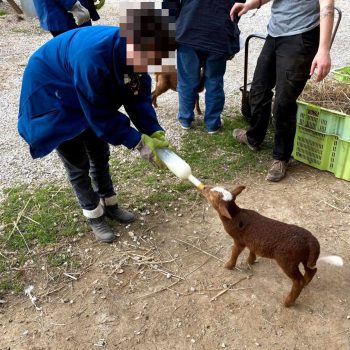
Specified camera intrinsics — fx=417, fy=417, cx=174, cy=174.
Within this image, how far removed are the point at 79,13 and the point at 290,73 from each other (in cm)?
223

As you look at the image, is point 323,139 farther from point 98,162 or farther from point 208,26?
point 98,162

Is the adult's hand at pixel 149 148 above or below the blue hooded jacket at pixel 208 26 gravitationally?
below

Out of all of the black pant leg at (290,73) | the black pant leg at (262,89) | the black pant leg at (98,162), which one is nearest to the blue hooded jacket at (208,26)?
the black pant leg at (262,89)

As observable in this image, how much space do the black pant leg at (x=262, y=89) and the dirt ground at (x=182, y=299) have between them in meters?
1.09

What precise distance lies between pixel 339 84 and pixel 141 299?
2.93 meters

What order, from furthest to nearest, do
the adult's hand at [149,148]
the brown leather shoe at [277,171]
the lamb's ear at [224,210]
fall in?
1. the brown leather shoe at [277,171]
2. the adult's hand at [149,148]
3. the lamb's ear at [224,210]

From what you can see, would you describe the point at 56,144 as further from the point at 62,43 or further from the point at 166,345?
the point at 166,345

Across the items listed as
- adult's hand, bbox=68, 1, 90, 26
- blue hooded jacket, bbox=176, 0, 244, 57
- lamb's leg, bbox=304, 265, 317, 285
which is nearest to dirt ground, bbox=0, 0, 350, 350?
lamb's leg, bbox=304, 265, 317, 285

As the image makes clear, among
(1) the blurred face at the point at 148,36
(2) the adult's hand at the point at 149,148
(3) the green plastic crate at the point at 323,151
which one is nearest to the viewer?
(1) the blurred face at the point at 148,36

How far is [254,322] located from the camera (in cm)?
262

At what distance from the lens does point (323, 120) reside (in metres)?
3.88

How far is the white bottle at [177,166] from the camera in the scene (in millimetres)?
2539

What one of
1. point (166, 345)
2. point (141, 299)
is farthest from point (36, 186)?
point (166, 345)

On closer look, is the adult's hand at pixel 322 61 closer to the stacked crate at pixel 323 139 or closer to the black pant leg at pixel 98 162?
the stacked crate at pixel 323 139
